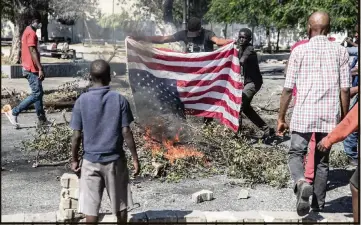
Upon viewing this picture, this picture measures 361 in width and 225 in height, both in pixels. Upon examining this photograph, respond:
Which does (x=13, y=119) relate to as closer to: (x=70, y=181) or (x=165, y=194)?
(x=165, y=194)

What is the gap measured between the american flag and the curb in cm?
304

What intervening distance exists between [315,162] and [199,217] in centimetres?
133

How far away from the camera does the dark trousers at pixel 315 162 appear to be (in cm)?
502

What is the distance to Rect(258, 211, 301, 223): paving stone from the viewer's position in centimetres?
470

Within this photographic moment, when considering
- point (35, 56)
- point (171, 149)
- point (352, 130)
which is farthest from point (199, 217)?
point (35, 56)

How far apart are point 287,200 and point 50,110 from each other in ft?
23.1

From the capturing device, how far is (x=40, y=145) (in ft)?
24.3

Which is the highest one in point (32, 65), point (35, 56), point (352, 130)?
point (35, 56)

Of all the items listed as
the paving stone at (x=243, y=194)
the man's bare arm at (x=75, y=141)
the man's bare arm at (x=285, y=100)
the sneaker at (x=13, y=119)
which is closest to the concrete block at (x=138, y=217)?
the man's bare arm at (x=75, y=141)

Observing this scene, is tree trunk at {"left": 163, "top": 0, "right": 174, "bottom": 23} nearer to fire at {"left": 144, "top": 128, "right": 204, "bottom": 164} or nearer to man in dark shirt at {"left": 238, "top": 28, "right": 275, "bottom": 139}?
man in dark shirt at {"left": 238, "top": 28, "right": 275, "bottom": 139}

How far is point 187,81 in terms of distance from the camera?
316 inches

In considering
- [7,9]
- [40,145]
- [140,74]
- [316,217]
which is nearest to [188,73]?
[140,74]

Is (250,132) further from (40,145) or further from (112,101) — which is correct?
(112,101)

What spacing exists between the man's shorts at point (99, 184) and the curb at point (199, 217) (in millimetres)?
493
